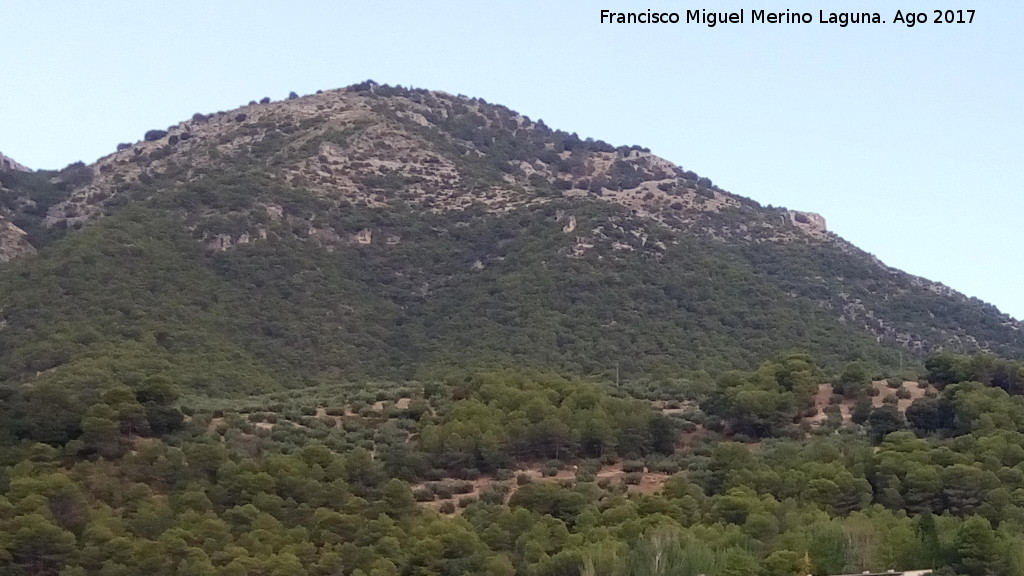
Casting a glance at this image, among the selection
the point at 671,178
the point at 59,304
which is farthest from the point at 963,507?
the point at 671,178

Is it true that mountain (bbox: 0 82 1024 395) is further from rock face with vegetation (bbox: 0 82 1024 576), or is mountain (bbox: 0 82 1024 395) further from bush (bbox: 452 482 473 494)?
bush (bbox: 452 482 473 494)

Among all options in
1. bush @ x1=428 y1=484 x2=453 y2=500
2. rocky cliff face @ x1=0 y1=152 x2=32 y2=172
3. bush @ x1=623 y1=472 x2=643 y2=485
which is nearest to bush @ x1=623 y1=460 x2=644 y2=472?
bush @ x1=623 y1=472 x2=643 y2=485

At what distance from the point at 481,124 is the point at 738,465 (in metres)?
59.6

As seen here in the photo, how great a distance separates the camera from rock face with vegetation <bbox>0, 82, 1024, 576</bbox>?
34.3m

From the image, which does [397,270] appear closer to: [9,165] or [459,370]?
[459,370]

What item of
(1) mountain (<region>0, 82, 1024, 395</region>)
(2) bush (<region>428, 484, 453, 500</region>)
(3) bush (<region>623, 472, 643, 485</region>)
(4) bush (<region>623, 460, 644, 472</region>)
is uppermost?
(1) mountain (<region>0, 82, 1024, 395</region>)

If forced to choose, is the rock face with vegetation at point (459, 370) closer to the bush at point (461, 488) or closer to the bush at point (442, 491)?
the bush at point (461, 488)

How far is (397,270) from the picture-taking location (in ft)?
236

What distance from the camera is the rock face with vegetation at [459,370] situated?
34281 mm

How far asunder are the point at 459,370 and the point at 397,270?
15894 millimetres

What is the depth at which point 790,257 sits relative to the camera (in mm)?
76000

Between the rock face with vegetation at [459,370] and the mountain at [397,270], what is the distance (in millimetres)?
221

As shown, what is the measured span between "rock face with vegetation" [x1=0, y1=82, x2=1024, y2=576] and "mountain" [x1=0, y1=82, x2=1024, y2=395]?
22cm

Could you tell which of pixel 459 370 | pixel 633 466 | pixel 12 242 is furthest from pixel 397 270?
pixel 633 466
